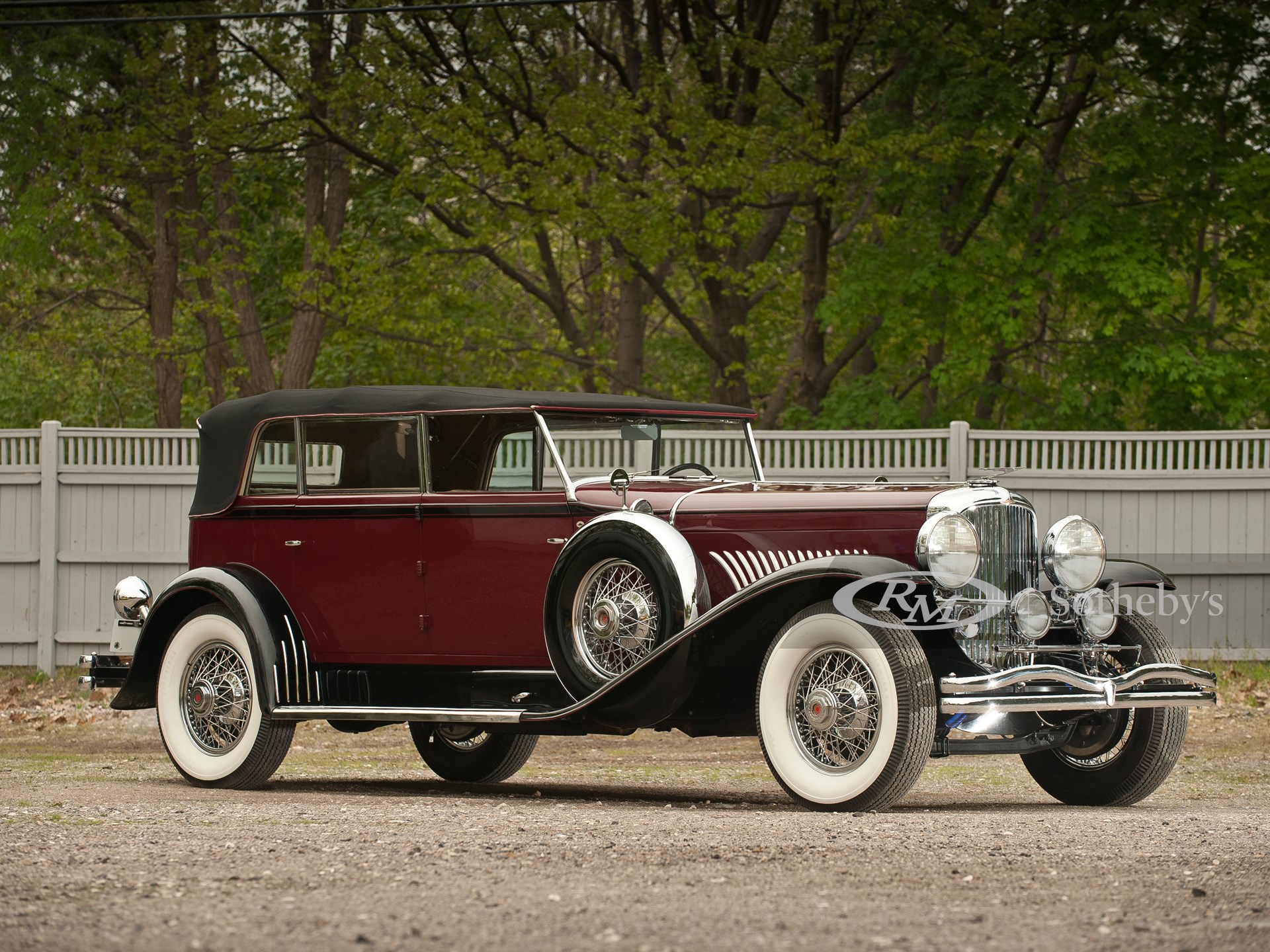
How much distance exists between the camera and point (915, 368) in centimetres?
2391

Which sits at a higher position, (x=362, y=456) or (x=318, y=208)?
(x=318, y=208)

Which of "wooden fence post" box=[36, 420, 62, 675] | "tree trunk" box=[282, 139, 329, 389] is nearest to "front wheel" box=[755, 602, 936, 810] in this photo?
"wooden fence post" box=[36, 420, 62, 675]

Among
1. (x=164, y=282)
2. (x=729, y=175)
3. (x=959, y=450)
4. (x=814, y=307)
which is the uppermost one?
(x=729, y=175)

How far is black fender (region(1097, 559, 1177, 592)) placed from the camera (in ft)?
22.4

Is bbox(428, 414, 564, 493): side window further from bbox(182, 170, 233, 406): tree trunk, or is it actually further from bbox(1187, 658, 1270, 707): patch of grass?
bbox(182, 170, 233, 406): tree trunk

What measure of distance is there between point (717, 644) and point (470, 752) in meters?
2.67

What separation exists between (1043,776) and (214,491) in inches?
185

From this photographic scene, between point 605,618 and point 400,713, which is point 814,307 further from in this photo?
point 605,618

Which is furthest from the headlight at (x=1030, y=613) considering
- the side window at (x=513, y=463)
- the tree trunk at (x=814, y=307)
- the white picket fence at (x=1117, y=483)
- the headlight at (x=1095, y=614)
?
the tree trunk at (x=814, y=307)

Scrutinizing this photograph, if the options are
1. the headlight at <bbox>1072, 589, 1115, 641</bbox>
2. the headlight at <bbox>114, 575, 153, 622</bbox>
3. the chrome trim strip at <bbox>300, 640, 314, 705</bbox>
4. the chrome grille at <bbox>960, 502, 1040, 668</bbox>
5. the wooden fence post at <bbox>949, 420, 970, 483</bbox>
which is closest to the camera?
the chrome grille at <bbox>960, 502, 1040, 668</bbox>

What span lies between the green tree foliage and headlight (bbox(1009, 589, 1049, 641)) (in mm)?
9726

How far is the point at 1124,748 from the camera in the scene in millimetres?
6922

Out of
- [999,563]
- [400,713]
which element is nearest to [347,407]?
[400,713]

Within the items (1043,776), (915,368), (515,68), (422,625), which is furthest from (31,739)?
(915,368)
